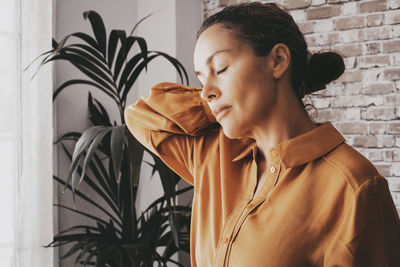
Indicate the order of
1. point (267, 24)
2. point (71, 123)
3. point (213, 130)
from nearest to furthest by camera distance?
point (267, 24)
point (213, 130)
point (71, 123)

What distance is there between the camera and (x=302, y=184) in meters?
0.97

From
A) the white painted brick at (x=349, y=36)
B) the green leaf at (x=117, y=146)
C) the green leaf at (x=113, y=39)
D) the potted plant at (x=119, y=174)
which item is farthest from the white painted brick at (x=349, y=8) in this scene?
the green leaf at (x=117, y=146)

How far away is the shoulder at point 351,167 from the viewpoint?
918mm

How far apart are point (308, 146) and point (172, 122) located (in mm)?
384

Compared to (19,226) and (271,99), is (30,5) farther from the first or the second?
(271,99)

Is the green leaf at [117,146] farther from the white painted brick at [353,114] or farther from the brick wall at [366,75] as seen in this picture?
the white painted brick at [353,114]

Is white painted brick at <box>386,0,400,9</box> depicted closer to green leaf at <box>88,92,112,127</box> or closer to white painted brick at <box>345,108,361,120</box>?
white painted brick at <box>345,108,361,120</box>

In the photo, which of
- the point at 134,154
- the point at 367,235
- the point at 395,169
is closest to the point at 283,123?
the point at 367,235

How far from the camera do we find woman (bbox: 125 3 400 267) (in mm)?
918

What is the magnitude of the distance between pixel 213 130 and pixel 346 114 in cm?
180

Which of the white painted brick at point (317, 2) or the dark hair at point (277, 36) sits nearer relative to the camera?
the dark hair at point (277, 36)

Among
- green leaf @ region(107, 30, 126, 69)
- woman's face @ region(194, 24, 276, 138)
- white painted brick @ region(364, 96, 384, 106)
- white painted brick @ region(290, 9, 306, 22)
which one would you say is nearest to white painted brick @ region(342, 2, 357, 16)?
white painted brick @ region(290, 9, 306, 22)

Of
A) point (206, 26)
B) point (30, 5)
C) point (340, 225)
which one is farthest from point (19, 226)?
point (340, 225)

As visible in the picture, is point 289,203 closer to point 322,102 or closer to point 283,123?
point 283,123
